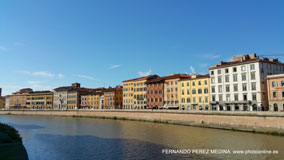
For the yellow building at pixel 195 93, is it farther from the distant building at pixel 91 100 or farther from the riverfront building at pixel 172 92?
the distant building at pixel 91 100

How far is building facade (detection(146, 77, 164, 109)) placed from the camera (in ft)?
284

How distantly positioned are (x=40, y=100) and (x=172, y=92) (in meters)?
100

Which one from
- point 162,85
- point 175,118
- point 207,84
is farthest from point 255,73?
point 162,85

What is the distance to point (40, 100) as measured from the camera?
488ft

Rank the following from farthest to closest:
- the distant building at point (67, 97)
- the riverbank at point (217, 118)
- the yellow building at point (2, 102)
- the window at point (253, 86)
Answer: the yellow building at point (2, 102)
the distant building at point (67, 97)
the window at point (253, 86)
the riverbank at point (217, 118)

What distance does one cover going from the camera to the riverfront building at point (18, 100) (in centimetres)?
15688

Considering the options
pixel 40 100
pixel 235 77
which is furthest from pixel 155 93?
pixel 40 100

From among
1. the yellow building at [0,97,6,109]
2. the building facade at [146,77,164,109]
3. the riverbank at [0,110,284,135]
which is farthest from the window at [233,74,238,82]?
the yellow building at [0,97,6,109]

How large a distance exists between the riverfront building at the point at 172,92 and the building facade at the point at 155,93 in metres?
2.26

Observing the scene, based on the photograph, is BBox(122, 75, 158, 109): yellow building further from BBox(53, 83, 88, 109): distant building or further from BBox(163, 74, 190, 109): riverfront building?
BBox(53, 83, 88, 109): distant building

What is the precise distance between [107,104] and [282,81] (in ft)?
263

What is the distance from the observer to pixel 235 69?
201 ft

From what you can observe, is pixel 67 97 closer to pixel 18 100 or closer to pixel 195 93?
pixel 18 100

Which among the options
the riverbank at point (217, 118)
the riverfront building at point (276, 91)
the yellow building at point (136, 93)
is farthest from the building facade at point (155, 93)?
the riverfront building at point (276, 91)
